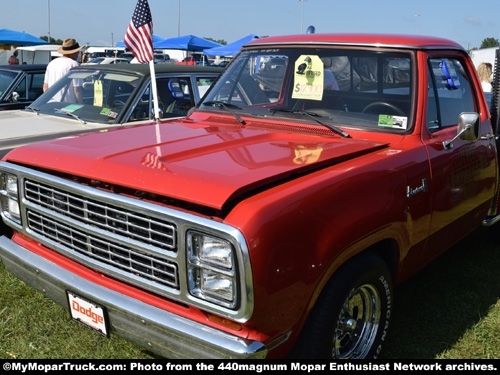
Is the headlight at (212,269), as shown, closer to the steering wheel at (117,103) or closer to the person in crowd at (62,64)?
the steering wheel at (117,103)

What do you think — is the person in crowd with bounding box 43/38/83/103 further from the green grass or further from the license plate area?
the license plate area

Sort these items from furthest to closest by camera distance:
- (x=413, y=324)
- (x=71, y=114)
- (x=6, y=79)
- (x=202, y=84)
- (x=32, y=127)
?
(x=6, y=79)
(x=202, y=84)
(x=71, y=114)
(x=32, y=127)
(x=413, y=324)

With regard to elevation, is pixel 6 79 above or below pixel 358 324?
above

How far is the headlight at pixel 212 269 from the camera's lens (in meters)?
2.13

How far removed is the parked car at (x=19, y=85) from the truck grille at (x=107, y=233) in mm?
5234

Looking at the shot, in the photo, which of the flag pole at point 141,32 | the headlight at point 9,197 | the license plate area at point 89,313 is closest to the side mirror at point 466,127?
the license plate area at point 89,313

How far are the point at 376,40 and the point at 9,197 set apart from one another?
250 cm

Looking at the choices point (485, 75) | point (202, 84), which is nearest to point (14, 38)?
point (202, 84)

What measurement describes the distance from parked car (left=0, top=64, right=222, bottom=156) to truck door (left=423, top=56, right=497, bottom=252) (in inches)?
117

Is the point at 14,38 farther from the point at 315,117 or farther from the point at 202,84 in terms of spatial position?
the point at 315,117

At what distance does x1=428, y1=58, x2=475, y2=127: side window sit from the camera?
351 centimetres

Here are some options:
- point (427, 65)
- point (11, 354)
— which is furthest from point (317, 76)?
point (11, 354)

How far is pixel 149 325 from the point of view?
2314 millimetres

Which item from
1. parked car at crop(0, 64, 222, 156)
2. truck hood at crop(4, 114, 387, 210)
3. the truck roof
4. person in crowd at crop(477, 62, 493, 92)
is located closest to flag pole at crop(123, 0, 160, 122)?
parked car at crop(0, 64, 222, 156)
